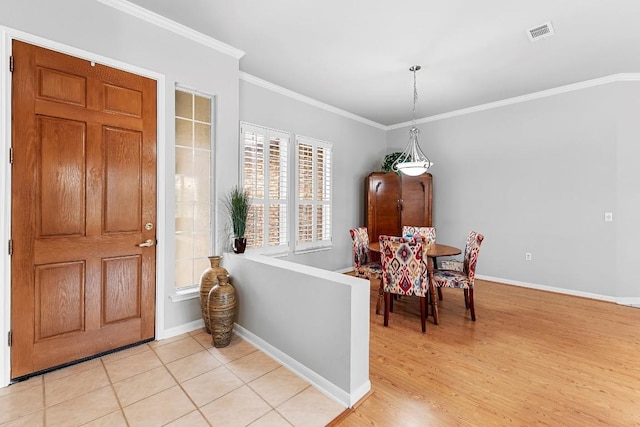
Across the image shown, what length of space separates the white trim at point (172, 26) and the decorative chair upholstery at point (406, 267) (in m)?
2.57

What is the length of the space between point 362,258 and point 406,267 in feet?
3.13

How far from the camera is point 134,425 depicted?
163 centimetres

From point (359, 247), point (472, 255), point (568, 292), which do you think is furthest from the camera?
point (568, 292)

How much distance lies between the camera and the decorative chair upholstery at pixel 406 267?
2.87 metres

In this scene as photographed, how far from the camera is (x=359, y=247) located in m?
3.73

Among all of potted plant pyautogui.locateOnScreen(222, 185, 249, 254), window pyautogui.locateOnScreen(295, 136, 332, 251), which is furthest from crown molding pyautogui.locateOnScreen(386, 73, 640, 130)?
potted plant pyautogui.locateOnScreen(222, 185, 249, 254)

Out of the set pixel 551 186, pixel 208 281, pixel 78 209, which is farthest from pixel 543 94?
pixel 78 209

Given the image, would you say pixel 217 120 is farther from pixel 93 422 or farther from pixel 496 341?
pixel 496 341

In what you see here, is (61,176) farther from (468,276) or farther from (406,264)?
(468,276)

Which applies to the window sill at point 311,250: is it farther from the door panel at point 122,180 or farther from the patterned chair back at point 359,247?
the door panel at point 122,180

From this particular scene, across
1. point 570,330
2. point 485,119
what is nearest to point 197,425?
point 570,330

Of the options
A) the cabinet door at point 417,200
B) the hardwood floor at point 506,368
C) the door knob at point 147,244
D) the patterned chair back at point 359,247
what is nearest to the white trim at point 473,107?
the cabinet door at point 417,200

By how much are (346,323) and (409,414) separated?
643mm

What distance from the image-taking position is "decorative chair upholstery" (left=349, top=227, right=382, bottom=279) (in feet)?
11.6
